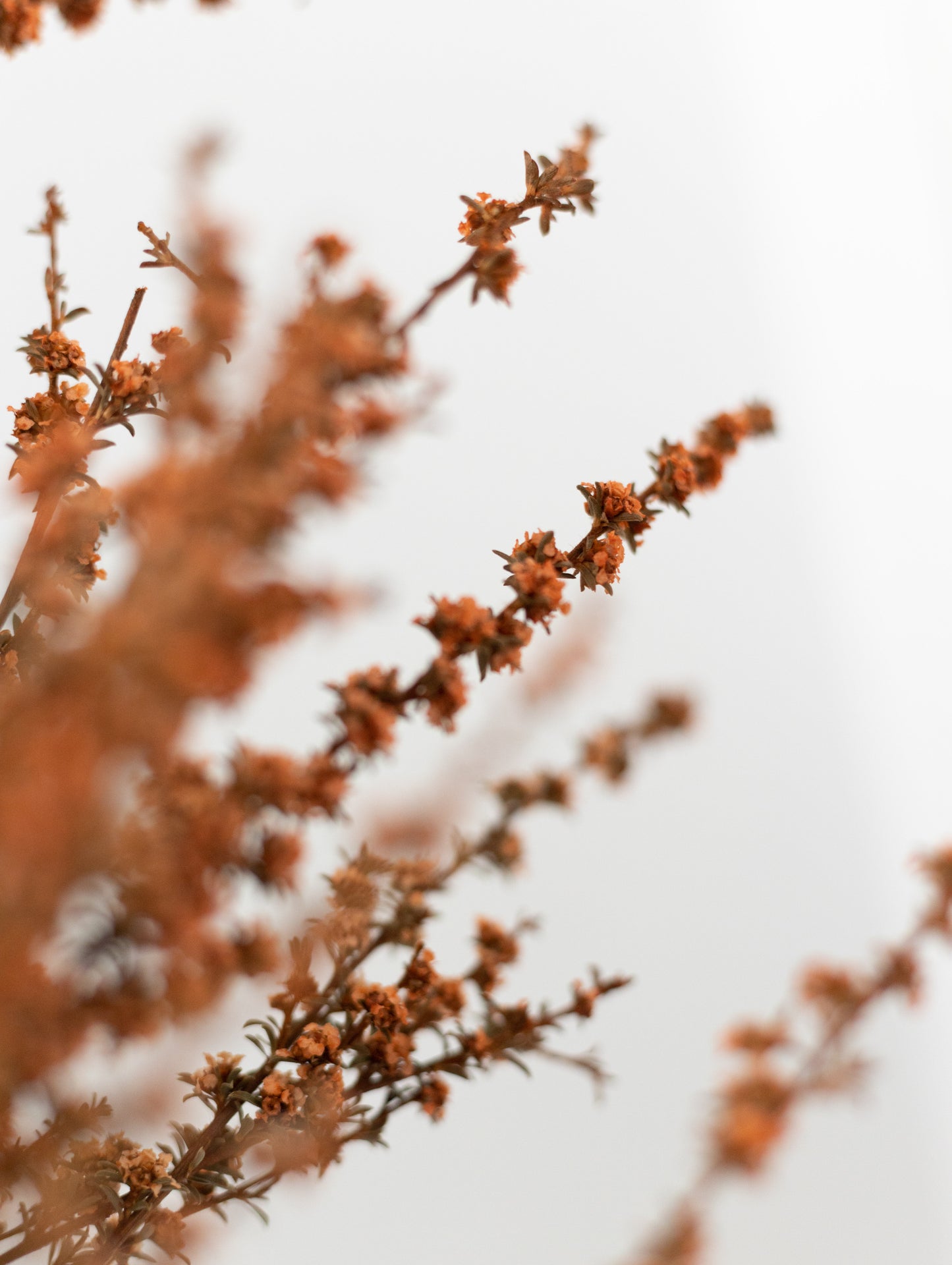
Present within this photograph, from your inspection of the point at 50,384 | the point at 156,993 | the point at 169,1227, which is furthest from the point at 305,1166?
the point at 50,384

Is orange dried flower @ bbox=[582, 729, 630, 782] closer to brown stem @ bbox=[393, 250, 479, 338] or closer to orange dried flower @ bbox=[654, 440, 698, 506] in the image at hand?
orange dried flower @ bbox=[654, 440, 698, 506]

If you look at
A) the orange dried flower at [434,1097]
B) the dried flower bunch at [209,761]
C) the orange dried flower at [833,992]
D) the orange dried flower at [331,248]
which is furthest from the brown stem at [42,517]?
the orange dried flower at [833,992]

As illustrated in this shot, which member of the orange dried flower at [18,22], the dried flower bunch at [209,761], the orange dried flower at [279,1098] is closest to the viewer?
the dried flower bunch at [209,761]

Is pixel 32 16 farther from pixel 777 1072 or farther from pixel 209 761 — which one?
pixel 777 1072

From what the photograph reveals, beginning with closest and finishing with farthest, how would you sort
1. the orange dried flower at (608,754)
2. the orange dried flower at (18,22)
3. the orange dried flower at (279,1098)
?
1. the orange dried flower at (279,1098)
2. the orange dried flower at (18,22)
3. the orange dried flower at (608,754)

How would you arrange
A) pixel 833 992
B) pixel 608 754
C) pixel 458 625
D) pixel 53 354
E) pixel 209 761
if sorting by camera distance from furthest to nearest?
pixel 608 754, pixel 833 992, pixel 53 354, pixel 458 625, pixel 209 761

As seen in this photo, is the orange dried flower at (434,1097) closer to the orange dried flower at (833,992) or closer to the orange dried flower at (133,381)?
the orange dried flower at (833,992)

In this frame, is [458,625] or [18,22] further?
[18,22]

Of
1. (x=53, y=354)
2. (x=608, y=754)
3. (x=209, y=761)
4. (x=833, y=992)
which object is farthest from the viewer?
(x=608, y=754)

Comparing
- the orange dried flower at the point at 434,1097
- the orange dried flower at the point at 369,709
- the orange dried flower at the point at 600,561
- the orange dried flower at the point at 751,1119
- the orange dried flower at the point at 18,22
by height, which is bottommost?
the orange dried flower at the point at 751,1119

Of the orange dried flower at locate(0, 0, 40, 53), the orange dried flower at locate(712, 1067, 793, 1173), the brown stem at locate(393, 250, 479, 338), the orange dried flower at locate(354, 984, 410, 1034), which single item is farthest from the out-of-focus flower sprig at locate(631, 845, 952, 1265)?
the orange dried flower at locate(0, 0, 40, 53)

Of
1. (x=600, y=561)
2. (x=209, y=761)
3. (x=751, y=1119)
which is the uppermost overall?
(x=600, y=561)

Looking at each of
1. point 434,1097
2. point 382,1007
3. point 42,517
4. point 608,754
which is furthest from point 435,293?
point 608,754
